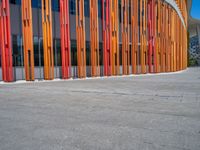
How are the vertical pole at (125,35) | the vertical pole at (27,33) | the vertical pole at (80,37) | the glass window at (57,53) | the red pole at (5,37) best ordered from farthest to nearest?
the vertical pole at (125,35), the glass window at (57,53), the vertical pole at (80,37), the vertical pole at (27,33), the red pole at (5,37)

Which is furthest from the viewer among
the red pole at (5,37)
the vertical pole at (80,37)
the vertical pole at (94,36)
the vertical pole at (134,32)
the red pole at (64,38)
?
the vertical pole at (134,32)

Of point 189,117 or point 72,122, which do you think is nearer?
point 72,122

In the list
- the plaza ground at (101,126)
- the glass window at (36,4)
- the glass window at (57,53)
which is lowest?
the plaza ground at (101,126)

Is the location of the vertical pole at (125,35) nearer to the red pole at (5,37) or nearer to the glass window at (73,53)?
the glass window at (73,53)

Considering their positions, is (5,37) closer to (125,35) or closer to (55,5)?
(55,5)

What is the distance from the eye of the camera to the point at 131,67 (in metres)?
21.2

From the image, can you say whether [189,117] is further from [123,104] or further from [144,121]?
[123,104]

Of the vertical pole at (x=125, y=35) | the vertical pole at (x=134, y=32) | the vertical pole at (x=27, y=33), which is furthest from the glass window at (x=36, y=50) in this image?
the vertical pole at (x=134, y=32)

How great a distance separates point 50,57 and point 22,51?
230cm

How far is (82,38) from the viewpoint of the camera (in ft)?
58.2

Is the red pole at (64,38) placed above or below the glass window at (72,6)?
below

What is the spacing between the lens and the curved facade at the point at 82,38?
15117 millimetres

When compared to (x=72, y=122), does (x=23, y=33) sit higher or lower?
higher

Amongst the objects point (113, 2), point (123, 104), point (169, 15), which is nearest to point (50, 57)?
point (113, 2)
